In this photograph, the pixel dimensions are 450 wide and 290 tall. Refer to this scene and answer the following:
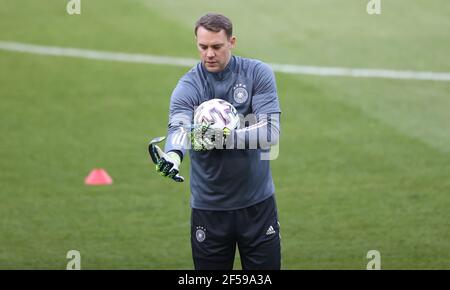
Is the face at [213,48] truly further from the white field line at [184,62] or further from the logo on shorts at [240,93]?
the white field line at [184,62]

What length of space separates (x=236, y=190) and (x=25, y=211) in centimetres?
629

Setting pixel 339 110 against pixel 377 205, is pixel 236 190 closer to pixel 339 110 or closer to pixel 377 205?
pixel 377 205

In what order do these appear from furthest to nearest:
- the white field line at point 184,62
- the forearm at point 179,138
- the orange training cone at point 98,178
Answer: the white field line at point 184,62
the orange training cone at point 98,178
the forearm at point 179,138

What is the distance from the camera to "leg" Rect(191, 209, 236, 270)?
29.1 ft

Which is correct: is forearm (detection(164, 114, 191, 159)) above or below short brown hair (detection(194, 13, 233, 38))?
below

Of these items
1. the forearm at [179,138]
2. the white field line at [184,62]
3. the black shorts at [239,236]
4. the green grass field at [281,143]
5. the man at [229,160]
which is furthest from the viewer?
the white field line at [184,62]

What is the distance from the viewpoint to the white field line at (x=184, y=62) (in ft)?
63.6

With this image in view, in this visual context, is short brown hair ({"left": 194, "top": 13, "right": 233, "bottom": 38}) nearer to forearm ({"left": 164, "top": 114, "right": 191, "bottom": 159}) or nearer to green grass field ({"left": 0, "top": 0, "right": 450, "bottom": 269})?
forearm ({"left": 164, "top": 114, "right": 191, "bottom": 159})

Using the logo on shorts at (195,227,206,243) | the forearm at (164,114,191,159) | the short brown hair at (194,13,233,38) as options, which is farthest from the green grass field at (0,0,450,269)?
the short brown hair at (194,13,233,38)

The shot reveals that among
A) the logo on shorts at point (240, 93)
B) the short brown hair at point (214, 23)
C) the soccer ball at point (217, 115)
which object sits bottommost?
the soccer ball at point (217, 115)

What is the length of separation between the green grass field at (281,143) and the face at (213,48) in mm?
4235

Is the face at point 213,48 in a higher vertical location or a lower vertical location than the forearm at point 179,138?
higher

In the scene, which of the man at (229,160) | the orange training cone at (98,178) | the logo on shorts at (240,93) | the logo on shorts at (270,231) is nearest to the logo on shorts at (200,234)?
the man at (229,160)
